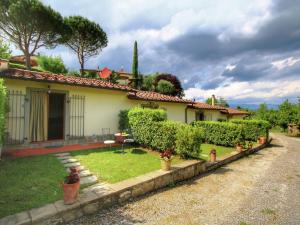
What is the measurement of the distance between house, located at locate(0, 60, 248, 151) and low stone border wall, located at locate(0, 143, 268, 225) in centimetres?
492

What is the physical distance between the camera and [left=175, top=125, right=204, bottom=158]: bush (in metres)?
7.31

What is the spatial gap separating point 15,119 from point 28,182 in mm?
3886

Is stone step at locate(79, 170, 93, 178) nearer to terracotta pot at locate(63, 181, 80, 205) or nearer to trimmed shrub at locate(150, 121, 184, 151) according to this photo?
terracotta pot at locate(63, 181, 80, 205)

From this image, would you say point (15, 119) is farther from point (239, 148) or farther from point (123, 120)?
point (239, 148)

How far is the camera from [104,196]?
4312mm

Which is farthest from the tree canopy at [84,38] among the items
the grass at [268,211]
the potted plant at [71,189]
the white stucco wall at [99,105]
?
the grass at [268,211]

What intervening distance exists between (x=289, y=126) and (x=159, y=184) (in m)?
28.8

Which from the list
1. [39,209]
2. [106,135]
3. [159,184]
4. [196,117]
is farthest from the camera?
[196,117]

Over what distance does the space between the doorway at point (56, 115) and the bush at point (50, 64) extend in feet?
61.1

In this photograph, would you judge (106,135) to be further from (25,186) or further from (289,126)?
(289,126)

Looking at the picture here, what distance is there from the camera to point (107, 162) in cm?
669

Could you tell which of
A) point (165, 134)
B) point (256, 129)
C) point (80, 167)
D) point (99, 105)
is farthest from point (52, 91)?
point (256, 129)

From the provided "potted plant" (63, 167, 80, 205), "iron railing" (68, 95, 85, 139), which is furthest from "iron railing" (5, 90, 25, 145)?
"potted plant" (63, 167, 80, 205)

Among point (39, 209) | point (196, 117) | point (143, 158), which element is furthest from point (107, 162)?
point (196, 117)
